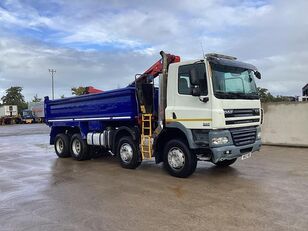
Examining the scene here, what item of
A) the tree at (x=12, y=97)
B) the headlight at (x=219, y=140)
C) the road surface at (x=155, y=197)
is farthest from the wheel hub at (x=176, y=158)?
the tree at (x=12, y=97)

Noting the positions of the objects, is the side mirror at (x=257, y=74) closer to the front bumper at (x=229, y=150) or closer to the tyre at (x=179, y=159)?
the front bumper at (x=229, y=150)

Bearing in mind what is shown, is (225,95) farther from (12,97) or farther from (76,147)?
(12,97)

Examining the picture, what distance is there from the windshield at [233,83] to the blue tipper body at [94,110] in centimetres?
274

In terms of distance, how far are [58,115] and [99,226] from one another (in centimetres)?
944

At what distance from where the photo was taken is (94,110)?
12.4 m

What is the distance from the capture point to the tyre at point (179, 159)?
912cm

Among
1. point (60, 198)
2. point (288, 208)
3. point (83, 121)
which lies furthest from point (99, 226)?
point (83, 121)

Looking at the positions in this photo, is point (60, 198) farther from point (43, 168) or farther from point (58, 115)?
point (58, 115)

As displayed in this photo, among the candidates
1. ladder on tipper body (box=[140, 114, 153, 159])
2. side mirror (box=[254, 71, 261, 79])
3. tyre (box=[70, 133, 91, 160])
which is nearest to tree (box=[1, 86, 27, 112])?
tyre (box=[70, 133, 91, 160])

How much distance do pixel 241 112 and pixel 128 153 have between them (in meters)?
3.60

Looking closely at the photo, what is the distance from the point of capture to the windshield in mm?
8773

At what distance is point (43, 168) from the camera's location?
38.6 ft

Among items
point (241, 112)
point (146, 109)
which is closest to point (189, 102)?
point (241, 112)

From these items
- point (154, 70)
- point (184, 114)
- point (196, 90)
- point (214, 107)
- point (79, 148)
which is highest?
point (154, 70)
